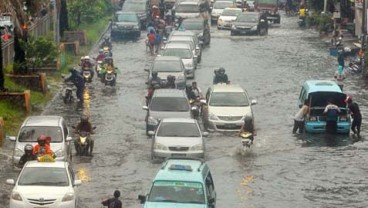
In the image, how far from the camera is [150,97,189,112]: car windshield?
139 ft

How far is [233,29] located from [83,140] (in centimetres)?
3931

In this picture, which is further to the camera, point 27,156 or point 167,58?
point 167,58

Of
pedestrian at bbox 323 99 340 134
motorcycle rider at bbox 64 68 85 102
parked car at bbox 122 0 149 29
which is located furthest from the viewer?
parked car at bbox 122 0 149 29

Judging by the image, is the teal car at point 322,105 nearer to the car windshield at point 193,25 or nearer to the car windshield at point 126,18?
the car windshield at point 193,25

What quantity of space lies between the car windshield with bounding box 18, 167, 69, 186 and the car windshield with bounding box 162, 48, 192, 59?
96.8 ft

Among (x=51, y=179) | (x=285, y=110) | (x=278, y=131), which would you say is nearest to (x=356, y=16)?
(x=285, y=110)

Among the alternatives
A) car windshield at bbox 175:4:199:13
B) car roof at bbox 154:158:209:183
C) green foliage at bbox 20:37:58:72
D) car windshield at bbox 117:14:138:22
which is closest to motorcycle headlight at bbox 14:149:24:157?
car roof at bbox 154:158:209:183

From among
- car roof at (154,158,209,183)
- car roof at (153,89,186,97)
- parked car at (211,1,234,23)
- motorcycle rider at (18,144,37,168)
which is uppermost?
car roof at (154,158,209,183)

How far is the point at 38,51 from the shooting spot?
172ft

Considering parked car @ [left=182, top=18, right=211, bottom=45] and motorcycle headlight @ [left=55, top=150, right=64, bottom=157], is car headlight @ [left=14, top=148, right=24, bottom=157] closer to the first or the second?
motorcycle headlight @ [left=55, top=150, right=64, bottom=157]

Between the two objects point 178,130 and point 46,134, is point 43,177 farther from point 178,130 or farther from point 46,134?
point 178,130

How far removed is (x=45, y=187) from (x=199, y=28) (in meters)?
44.0

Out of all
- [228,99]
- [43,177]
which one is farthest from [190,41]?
[43,177]

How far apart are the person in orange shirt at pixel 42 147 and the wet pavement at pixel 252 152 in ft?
4.05
